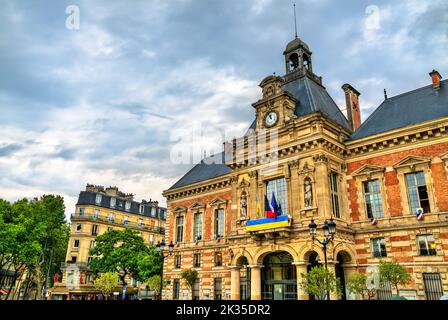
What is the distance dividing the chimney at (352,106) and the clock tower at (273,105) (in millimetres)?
5221

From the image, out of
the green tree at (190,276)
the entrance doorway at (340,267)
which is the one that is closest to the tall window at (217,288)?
the green tree at (190,276)

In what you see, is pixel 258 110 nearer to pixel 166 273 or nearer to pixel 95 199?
pixel 166 273

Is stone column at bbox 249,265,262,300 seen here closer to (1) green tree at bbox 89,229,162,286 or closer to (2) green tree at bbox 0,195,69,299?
(1) green tree at bbox 89,229,162,286

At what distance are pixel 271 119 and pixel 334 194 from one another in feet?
26.2

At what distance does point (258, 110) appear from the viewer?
31172 mm

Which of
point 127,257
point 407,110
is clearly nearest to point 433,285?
point 407,110

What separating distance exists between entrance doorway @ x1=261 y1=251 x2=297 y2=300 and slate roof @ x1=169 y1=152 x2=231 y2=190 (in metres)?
11.7

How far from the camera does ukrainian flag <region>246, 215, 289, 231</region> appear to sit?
2548cm

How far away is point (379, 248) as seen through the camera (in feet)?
81.5

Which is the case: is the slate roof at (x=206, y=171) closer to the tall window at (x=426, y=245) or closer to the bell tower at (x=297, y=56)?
the bell tower at (x=297, y=56)

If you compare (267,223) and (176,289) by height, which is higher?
(267,223)

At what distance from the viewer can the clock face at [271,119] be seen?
29.6 meters

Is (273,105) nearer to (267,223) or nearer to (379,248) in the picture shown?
(267,223)
